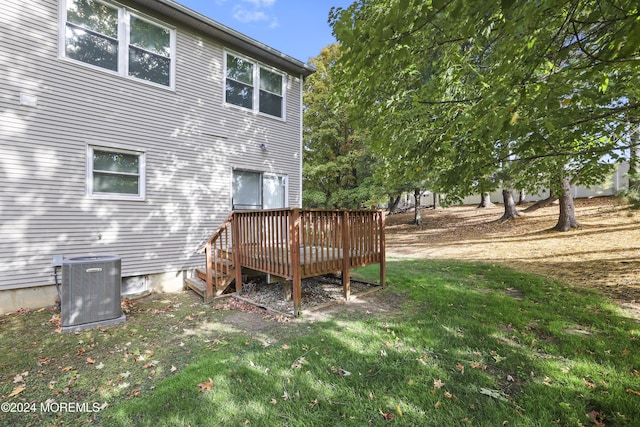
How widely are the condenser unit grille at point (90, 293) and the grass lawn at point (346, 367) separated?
0.23 m

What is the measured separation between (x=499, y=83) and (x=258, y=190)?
243 inches

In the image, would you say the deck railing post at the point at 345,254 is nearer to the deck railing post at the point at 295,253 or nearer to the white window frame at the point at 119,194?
the deck railing post at the point at 295,253

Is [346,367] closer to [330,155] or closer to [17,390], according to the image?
[17,390]

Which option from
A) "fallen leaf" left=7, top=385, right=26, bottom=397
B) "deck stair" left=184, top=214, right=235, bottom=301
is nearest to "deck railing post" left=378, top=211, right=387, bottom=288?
"deck stair" left=184, top=214, right=235, bottom=301

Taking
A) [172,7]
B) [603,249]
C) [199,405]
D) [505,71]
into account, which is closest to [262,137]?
[172,7]

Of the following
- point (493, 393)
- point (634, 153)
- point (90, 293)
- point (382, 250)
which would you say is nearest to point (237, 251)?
point (90, 293)

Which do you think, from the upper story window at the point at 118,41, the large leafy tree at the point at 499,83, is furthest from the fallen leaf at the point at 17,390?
the upper story window at the point at 118,41

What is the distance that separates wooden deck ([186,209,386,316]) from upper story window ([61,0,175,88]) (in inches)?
149

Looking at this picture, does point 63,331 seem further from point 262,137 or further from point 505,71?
point 505,71

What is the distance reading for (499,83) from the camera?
320 centimetres

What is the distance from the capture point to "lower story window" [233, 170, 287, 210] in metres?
7.73

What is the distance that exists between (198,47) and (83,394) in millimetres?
7179

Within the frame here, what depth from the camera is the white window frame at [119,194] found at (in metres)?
5.52

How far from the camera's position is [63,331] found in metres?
4.06
